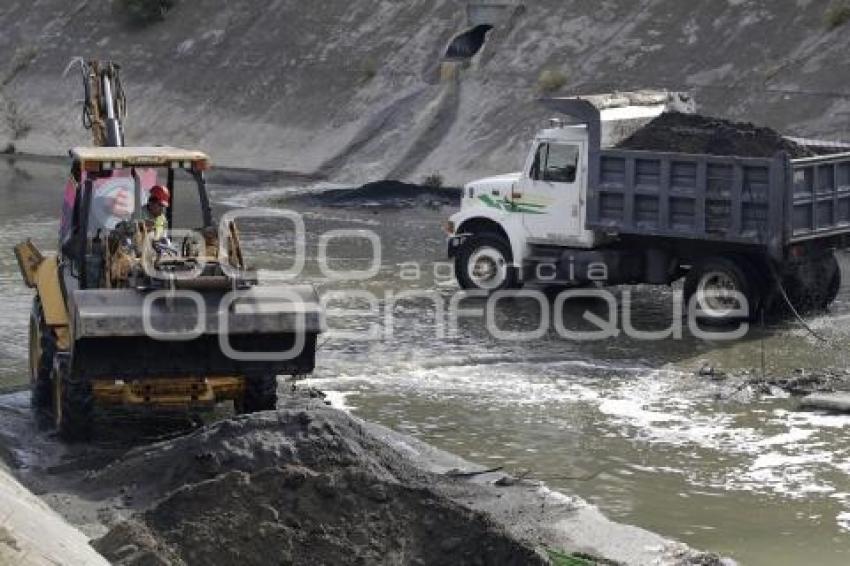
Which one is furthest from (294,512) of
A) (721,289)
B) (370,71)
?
(370,71)

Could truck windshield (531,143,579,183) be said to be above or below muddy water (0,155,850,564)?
above

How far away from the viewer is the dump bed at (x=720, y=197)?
18.9 metres

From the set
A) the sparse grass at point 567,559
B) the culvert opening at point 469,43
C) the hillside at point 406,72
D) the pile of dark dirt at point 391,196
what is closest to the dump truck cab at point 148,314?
the sparse grass at point 567,559

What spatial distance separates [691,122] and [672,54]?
569 inches

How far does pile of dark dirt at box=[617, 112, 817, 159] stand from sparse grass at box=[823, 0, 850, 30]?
13.3 m

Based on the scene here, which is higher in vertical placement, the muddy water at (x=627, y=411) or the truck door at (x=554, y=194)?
the truck door at (x=554, y=194)

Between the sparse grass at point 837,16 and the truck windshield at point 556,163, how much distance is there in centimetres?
1381

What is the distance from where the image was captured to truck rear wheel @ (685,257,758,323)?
64.2 ft

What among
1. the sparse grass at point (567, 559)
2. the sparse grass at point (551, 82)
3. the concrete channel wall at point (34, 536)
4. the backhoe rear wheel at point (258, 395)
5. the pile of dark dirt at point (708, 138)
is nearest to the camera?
the concrete channel wall at point (34, 536)

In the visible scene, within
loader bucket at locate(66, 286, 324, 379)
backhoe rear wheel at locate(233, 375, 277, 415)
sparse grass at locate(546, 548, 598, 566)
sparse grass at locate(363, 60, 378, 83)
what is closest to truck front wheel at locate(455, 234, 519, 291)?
backhoe rear wheel at locate(233, 375, 277, 415)

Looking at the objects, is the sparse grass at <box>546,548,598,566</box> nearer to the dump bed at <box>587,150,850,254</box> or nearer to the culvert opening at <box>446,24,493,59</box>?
the dump bed at <box>587,150,850,254</box>

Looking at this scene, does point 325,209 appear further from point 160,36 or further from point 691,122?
point 160,36

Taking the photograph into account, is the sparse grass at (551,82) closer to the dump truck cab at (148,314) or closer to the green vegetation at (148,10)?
the green vegetation at (148,10)

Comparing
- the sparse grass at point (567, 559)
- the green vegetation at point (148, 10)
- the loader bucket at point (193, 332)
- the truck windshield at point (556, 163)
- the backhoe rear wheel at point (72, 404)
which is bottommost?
the sparse grass at point (567, 559)
